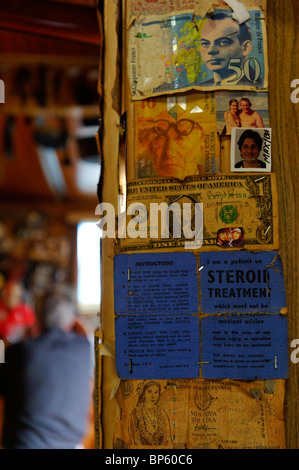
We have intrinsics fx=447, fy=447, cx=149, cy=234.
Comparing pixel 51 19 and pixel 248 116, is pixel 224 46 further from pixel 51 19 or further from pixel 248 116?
pixel 51 19

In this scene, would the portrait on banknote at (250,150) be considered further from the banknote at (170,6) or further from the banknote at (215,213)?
the banknote at (170,6)

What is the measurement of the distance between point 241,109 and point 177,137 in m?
0.15

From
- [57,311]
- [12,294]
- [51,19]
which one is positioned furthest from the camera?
[12,294]

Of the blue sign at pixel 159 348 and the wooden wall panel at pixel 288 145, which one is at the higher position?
the wooden wall panel at pixel 288 145

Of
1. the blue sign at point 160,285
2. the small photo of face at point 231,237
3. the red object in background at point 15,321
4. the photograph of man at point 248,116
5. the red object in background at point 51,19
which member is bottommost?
the red object in background at point 15,321

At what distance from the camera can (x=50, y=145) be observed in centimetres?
399

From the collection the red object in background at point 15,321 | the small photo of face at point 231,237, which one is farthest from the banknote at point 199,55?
the red object in background at point 15,321

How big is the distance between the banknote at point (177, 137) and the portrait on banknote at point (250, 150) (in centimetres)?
4

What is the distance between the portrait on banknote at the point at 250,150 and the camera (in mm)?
921

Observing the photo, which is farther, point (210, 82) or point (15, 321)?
point (15, 321)

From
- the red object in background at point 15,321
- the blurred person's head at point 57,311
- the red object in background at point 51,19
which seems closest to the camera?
the red object in background at point 51,19

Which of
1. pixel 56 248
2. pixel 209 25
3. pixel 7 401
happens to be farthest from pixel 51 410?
pixel 56 248

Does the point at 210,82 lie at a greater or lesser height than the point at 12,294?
greater

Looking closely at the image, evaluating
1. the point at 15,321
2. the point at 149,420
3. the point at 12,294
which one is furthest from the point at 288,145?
the point at 12,294
